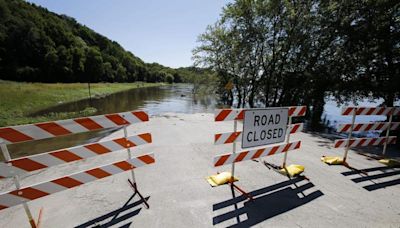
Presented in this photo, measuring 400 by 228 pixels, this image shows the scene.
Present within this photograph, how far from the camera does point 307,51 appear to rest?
13.7 meters

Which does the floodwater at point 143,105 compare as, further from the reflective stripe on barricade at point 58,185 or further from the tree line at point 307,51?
the reflective stripe on barricade at point 58,185

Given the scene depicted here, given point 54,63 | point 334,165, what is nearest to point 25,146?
point 334,165

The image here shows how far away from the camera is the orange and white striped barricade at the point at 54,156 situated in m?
2.35

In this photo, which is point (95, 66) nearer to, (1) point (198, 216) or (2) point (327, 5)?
(2) point (327, 5)

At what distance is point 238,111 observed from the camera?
343cm

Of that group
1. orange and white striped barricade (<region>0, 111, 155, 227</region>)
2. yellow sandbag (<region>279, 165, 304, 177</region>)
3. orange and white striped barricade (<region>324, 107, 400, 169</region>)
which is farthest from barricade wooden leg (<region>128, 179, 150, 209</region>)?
orange and white striped barricade (<region>324, 107, 400, 169</region>)

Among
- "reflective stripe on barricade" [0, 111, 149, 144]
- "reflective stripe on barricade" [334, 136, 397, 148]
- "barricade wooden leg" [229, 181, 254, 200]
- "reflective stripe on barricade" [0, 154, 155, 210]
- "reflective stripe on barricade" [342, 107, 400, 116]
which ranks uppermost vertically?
"reflective stripe on barricade" [342, 107, 400, 116]

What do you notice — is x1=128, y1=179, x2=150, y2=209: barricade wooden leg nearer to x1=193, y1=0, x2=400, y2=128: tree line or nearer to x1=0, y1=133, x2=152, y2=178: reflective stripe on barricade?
x1=0, y1=133, x2=152, y2=178: reflective stripe on barricade

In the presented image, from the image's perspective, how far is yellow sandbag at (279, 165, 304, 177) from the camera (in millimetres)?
4082

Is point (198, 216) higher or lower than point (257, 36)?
lower

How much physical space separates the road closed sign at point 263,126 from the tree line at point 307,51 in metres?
3.12

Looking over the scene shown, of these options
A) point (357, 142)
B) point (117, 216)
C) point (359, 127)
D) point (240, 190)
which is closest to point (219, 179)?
point (240, 190)

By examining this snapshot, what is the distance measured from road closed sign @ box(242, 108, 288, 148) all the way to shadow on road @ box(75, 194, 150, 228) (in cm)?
214

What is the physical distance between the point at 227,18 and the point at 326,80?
10.8 m
